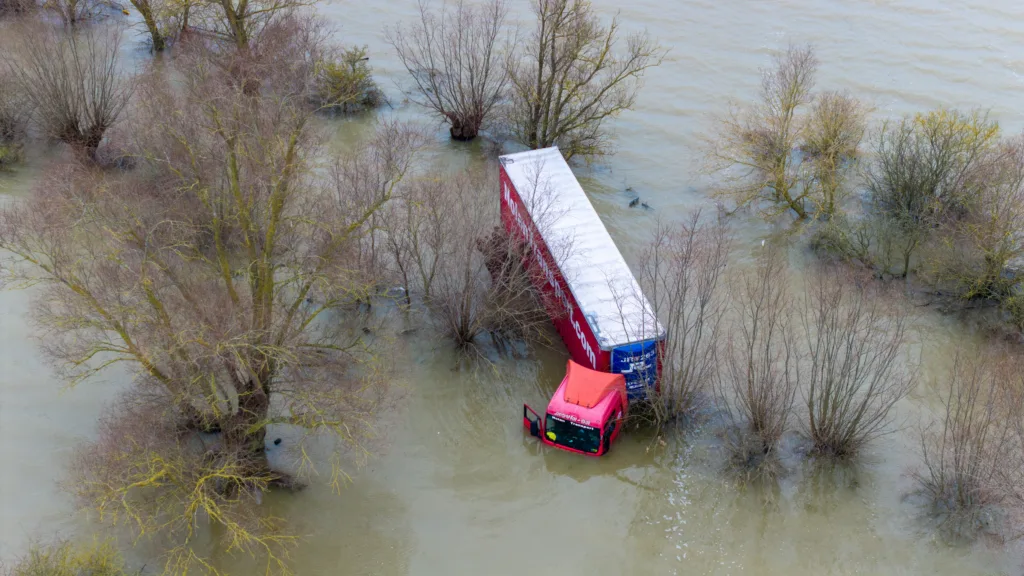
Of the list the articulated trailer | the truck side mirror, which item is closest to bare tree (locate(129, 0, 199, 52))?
the articulated trailer

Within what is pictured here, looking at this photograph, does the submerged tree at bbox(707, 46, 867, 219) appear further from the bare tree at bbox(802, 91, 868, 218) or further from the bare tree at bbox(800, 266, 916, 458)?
the bare tree at bbox(800, 266, 916, 458)

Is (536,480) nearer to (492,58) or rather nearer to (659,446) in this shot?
(659,446)

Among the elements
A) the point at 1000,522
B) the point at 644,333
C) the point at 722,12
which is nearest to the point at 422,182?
the point at 644,333

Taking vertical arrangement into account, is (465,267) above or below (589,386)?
above

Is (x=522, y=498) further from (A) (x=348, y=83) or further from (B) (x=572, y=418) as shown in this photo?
(A) (x=348, y=83)

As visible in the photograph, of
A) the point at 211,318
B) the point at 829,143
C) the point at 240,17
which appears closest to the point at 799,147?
the point at 829,143

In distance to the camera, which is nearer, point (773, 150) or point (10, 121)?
point (773, 150)
